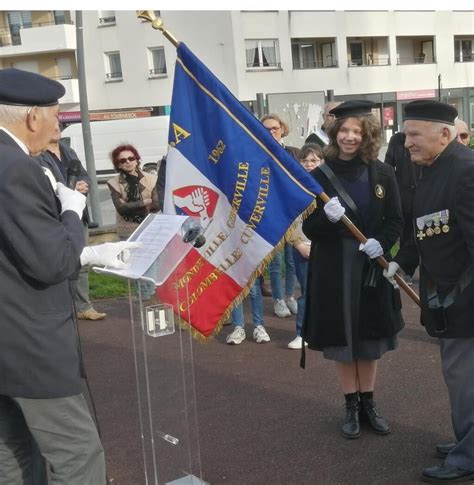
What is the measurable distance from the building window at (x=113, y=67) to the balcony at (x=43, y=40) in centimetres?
233

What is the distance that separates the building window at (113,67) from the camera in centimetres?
3594

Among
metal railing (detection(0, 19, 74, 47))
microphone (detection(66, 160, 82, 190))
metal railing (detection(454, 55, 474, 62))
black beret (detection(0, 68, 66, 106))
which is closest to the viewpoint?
black beret (detection(0, 68, 66, 106))

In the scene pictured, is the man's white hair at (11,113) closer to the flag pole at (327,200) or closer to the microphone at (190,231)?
the microphone at (190,231)

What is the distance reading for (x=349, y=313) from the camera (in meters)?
3.78

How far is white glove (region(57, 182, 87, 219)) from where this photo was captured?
8.07 feet

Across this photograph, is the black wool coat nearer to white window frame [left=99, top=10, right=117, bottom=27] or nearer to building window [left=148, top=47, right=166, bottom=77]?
building window [left=148, top=47, right=166, bottom=77]

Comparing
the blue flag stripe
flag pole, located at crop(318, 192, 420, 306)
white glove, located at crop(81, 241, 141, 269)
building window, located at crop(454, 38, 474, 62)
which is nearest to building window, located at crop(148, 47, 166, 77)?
building window, located at crop(454, 38, 474, 62)

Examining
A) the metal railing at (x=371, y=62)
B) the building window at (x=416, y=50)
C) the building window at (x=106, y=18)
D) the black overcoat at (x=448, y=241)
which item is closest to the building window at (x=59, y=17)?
the building window at (x=106, y=18)

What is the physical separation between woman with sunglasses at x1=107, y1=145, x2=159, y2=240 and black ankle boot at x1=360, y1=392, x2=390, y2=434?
2.88 metres

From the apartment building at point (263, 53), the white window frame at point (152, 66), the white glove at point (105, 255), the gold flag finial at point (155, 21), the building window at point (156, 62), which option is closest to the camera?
the white glove at point (105, 255)

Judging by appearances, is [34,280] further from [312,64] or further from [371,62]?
[371,62]

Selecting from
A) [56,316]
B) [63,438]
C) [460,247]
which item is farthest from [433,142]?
[63,438]

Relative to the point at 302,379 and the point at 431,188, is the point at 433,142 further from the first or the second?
the point at 302,379

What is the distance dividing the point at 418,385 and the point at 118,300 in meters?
4.22
